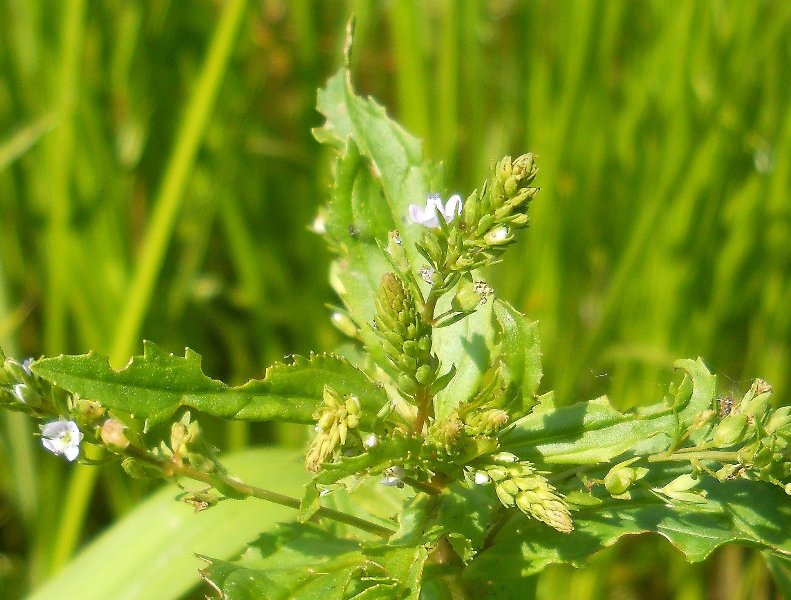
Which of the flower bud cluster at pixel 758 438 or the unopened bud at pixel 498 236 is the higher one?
the unopened bud at pixel 498 236

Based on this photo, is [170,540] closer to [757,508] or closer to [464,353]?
[464,353]

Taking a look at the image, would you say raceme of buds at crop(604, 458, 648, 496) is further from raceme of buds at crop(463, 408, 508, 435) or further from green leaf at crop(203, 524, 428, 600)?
green leaf at crop(203, 524, 428, 600)

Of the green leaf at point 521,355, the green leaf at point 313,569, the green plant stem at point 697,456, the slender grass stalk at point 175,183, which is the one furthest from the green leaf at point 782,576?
the slender grass stalk at point 175,183

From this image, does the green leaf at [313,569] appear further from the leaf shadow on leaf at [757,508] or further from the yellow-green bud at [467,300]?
the leaf shadow on leaf at [757,508]

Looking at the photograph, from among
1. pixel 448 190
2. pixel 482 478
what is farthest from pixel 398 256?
pixel 448 190

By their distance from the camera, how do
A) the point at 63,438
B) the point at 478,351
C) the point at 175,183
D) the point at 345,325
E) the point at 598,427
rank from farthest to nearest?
the point at 175,183
the point at 345,325
the point at 478,351
the point at 598,427
the point at 63,438

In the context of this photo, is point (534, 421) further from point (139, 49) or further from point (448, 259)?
point (139, 49)
